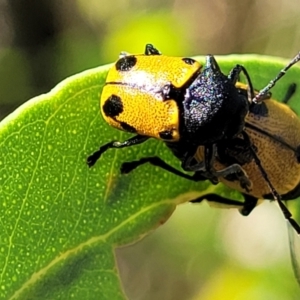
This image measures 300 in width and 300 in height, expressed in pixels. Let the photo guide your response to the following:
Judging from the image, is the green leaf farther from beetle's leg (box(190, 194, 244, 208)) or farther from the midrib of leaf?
beetle's leg (box(190, 194, 244, 208))

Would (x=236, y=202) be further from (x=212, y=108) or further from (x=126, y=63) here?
(x=126, y=63)

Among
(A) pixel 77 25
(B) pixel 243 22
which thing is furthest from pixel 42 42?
(B) pixel 243 22

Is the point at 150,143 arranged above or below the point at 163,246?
above

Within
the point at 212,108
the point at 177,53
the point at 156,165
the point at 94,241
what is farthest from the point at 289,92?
the point at 177,53

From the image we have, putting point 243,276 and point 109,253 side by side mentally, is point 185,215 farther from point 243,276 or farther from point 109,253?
point 109,253

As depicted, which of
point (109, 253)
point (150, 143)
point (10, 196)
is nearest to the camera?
point (10, 196)

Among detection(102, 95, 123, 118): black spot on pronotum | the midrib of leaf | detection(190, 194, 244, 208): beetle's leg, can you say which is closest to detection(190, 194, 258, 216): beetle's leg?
detection(190, 194, 244, 208): beetle's leg
